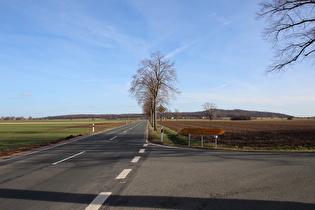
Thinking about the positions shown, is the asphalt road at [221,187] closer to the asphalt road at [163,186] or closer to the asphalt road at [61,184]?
the asphalt road at [163,186]

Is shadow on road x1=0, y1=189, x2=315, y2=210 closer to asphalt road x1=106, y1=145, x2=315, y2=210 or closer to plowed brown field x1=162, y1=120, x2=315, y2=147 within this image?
asphalt road x1=106, y1=145, x2=315, y2=210

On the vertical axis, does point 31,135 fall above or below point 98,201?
below

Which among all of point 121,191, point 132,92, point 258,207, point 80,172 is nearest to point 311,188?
point 258,207

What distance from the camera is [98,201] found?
4.07 meters

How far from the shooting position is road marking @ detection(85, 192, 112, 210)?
12.5 ft

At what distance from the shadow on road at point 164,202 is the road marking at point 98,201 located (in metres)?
0.09

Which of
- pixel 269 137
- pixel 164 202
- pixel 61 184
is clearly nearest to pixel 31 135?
pixel 61 184

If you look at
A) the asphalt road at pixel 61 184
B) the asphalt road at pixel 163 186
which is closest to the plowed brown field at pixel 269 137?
the asphalt road at pixel 163 186

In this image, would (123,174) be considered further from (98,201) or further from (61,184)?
(98,201)

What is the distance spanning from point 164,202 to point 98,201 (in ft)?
3.89

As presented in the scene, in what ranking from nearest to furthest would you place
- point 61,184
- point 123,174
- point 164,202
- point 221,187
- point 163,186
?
1. point 164,202
2. point 221,187
3. point 163,186
4. point 61,184
5. point 123,174

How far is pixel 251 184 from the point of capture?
4.98m

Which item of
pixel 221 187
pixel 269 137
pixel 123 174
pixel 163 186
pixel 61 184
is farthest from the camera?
pixel 269 137

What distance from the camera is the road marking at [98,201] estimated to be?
3804 millimetres
